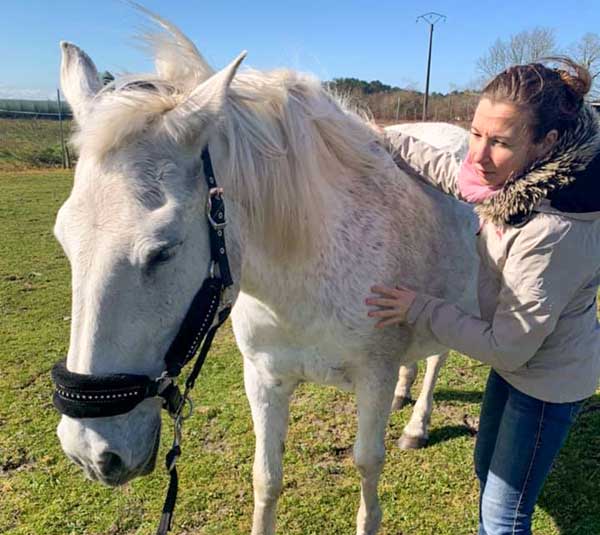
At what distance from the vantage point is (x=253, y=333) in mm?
2283

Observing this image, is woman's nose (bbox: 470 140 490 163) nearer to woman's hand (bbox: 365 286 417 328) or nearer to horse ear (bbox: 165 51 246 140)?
woman's hand (bbox: 365 286 417 328)

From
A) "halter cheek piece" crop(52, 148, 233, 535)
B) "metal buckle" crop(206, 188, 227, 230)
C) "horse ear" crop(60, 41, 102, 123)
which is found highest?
"horse ear" crop(60, 41, 102, 123)

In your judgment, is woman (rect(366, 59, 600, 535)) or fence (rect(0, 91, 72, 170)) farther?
Result: fence (rect(0, 91, 72, 170))

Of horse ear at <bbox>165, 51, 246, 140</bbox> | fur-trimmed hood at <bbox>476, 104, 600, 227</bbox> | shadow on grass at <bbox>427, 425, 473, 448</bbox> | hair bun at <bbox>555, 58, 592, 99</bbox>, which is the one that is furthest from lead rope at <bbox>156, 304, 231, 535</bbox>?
shadow on grass at <bbox>427, 425, 473, 448</bbox>

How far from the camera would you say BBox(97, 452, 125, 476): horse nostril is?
4.81 feet

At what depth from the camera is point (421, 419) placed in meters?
3.58

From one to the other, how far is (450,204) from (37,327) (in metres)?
4.25

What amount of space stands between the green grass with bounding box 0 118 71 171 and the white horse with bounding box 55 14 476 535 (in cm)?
1504

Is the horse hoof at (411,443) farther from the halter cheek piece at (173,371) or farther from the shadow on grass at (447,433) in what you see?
the halter cheek piece at (173,371)

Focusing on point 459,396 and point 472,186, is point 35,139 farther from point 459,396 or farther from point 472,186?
point 472,186

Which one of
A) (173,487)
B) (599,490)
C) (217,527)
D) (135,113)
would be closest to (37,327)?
(217,527)

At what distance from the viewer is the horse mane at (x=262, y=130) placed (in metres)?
1.49

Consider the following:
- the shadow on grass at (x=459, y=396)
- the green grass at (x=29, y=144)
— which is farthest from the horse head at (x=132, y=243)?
the green grass at (x=29, y=144)

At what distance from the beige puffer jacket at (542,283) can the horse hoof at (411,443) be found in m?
1.61
